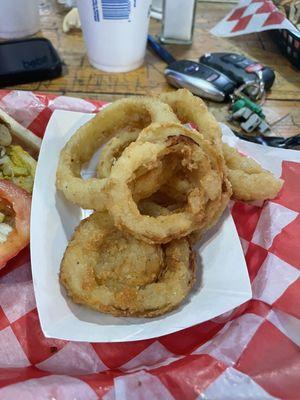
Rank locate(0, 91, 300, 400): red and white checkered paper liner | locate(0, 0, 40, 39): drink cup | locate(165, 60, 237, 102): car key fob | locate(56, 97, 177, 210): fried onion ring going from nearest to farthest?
1. locate(0, 91, 300, 400): red and white checkered paper liner
2. locate(56, 97, 177, 210): fried onion ring
3. locate(165, 60, 237, 102): car key fob
4. locate(0, 0, 40, 39): drink cup

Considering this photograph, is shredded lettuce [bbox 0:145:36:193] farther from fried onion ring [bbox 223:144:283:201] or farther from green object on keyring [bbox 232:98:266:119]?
green object on keyring [bbox 232:98:266:119]

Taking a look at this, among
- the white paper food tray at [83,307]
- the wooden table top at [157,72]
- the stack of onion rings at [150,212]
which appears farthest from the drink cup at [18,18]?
the stack of onion rings at [150,212]

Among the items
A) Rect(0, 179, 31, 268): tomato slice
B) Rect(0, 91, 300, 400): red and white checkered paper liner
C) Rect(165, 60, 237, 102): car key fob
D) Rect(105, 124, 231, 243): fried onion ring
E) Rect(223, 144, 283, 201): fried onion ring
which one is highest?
Rect(105, 124, 231, 243): fried onion ring

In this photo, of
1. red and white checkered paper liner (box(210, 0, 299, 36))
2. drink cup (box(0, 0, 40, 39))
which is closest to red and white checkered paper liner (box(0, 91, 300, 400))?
red and white checkered paper liner (box(210, 0, 299, 36))

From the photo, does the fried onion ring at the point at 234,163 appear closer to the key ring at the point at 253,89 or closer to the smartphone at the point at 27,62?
the key ring at the point at 253,89

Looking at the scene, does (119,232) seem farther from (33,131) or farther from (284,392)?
(33,131)

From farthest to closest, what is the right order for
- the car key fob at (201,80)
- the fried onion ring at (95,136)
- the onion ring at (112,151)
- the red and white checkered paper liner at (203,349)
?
the car key fob at (201,80)
the onion ring at (112,151)
the fried onion ring at (95,136)
the red and white checkered paper liner at (203,349)

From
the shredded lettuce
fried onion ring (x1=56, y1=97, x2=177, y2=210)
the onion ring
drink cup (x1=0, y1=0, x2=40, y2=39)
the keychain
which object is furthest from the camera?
drink cup (x1=0, y1=0, x2=40, y2=39)
